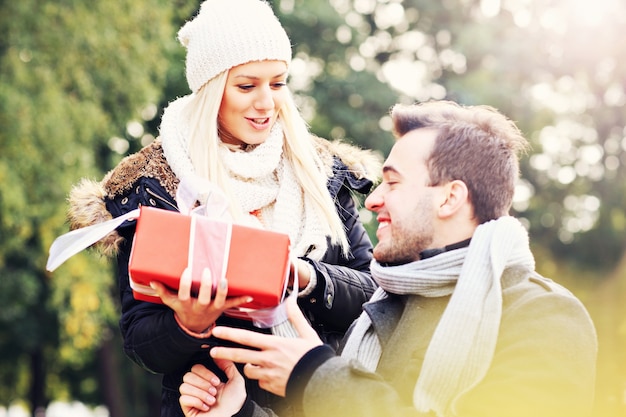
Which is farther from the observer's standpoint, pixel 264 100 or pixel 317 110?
pixel 317 110

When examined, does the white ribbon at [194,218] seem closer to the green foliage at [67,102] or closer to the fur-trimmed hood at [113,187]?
the fur-trimmed hood at [113,187]

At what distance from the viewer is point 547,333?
2891mm

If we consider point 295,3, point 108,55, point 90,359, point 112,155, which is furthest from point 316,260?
point 90,359

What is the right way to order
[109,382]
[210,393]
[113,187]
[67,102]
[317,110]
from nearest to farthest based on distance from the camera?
1. [210,393]
2. [113,187]
3. [67,102]
4. [317,110]
5. [109,382]

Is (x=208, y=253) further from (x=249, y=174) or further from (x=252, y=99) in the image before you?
(x=252, y=99)

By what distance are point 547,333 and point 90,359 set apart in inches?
933

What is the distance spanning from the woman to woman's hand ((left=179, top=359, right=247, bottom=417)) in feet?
0.29

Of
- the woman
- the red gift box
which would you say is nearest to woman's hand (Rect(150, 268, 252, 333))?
the red gift box

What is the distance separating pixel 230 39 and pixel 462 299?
4.96 ft

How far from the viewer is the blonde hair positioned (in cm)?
385

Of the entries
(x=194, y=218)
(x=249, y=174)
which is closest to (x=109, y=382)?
(x=249, y=174)

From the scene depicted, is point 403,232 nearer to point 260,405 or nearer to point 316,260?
point 316,260

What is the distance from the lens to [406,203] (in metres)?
3.40

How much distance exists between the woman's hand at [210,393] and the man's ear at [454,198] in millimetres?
911
